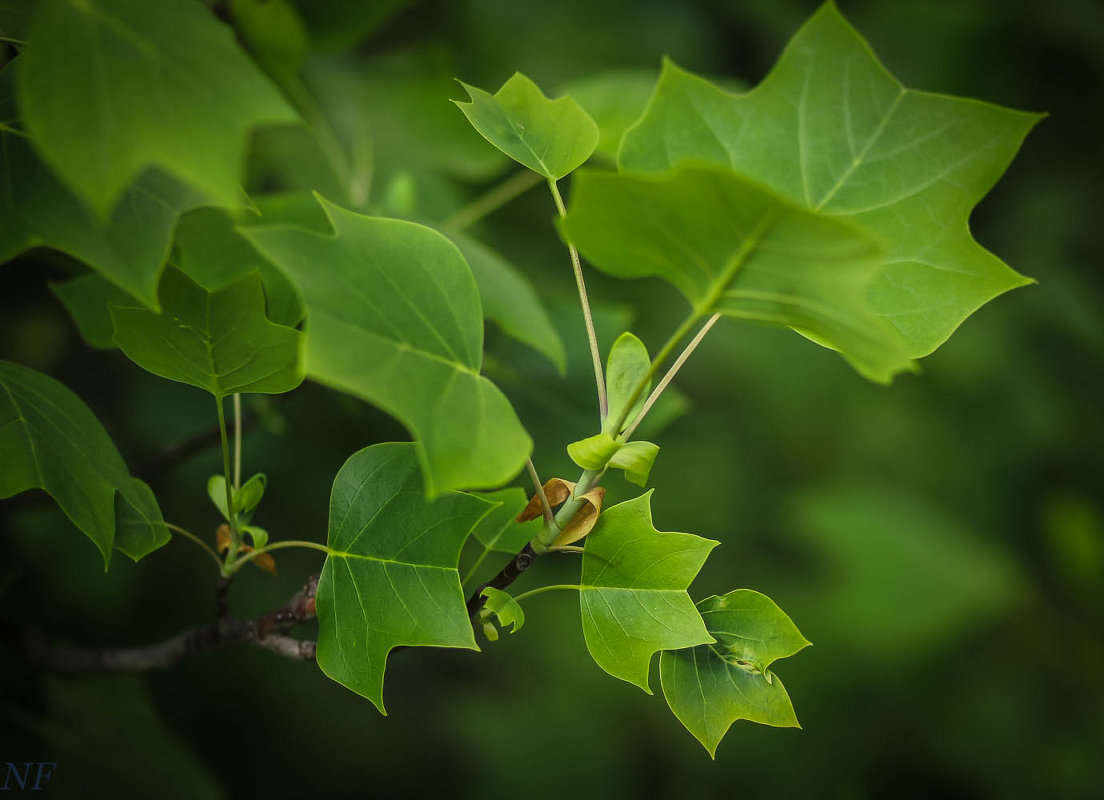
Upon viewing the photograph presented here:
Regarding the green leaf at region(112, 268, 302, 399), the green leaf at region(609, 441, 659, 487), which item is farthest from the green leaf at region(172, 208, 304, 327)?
the green leaf at region(609, 441, 659, 487)

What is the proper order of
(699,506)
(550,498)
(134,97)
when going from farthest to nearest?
(699,506), (550,498), (134,97)

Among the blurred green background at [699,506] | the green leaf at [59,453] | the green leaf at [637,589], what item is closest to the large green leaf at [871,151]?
the green leaf at [637,589]

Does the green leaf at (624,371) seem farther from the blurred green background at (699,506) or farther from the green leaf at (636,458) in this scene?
the blurred green background at (699,506)

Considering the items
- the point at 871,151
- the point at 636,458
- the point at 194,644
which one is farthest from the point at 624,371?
the point at 194,644

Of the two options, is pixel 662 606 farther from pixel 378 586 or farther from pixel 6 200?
pixel 6 200

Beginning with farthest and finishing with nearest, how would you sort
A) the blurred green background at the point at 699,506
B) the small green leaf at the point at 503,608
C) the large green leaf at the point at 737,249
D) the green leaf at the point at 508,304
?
the blurred green background at the point at 699,506 → the green leaf at the point at 508,304 → the small green leaf at the point at 503,608 → the large green leaf at the point at 737,249

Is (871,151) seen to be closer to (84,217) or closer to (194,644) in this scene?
(84,217)

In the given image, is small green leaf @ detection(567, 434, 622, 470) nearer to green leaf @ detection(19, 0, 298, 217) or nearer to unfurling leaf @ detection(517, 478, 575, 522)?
unfurling leaf @ detection(517, 478, 575, 522)
